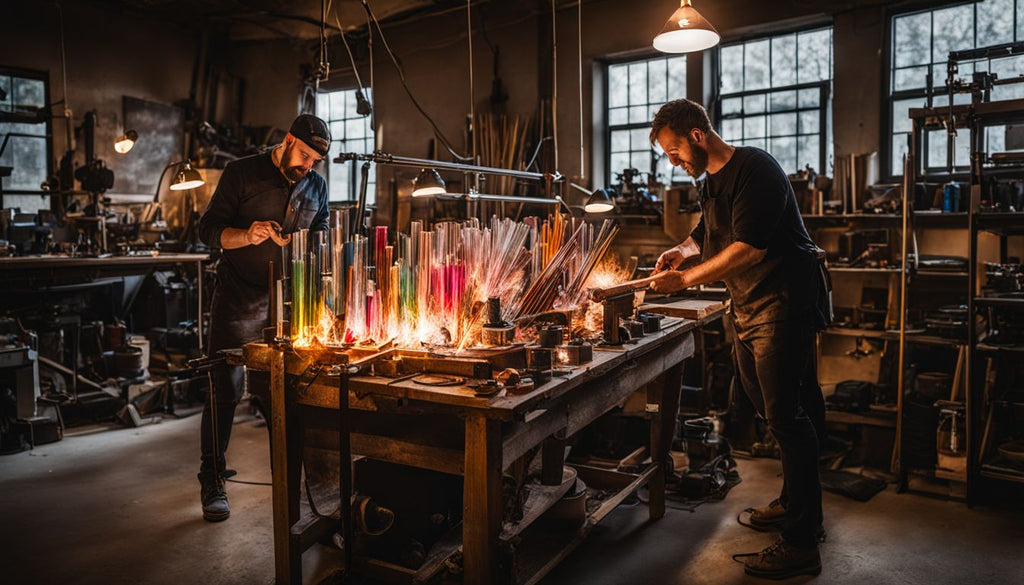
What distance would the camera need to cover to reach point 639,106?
23.7 ft

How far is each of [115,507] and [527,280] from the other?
2.60 metres

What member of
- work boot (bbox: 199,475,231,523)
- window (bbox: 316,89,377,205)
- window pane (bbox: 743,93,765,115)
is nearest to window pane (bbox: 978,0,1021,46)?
window pane (bbox: 743,93,765,115)

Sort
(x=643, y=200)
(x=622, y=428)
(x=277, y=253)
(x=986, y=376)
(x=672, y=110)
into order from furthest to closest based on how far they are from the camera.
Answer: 1. (x=643, y=200)
2. (x=622, y=428)
3. (x=986, y=376)
4. (x=277, y=253)
5. (x=672, y=110)

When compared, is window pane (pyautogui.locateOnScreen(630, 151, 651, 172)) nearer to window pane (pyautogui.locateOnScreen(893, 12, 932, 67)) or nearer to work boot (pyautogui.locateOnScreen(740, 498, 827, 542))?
window pane (pyautogui.locateOnScreen(893, 12, 932, 67))

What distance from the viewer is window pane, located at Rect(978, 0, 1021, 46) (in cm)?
541

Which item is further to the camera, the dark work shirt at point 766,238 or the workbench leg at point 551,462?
the workbench leg at point 551,462

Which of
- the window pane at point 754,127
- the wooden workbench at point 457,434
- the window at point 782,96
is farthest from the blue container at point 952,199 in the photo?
the wooden workbench at point 457,434

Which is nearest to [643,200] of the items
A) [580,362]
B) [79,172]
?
[580,362]

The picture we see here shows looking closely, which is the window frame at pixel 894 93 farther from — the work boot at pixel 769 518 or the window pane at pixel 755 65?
the work boot at pixel 769 518

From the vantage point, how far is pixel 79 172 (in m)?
6.94

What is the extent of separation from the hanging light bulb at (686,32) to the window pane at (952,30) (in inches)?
114

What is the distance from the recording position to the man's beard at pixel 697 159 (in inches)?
133

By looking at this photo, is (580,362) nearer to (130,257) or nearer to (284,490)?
(284,490)

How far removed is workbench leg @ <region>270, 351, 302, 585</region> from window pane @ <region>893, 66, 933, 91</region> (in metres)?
5.23
